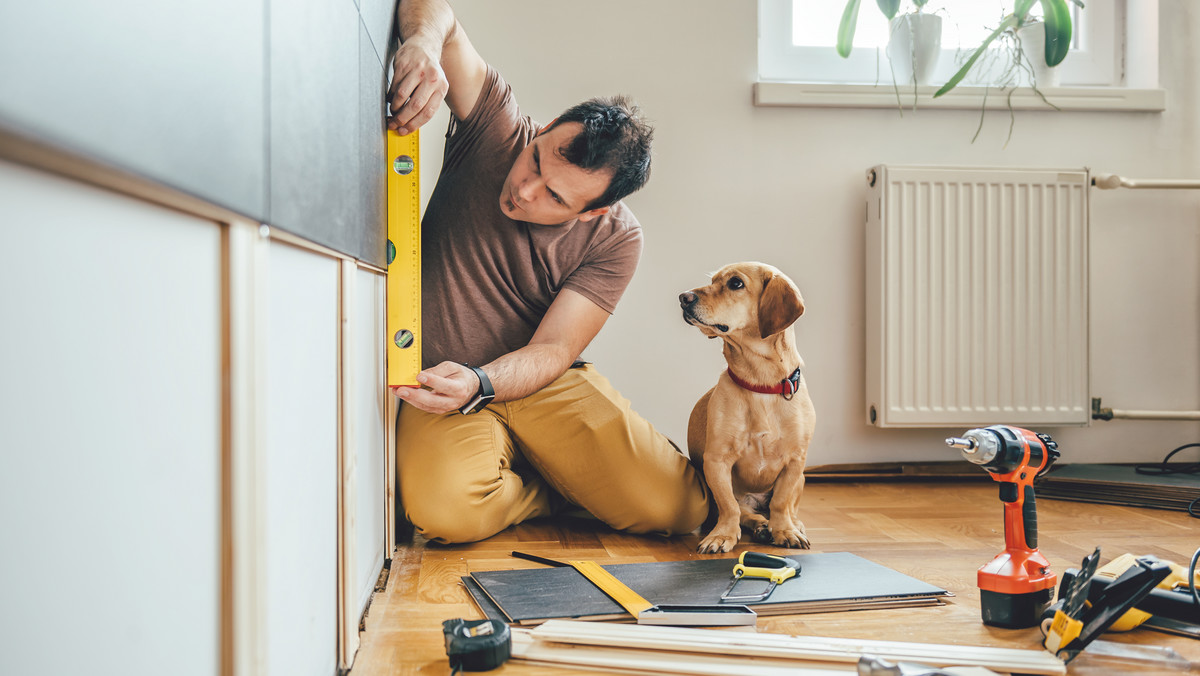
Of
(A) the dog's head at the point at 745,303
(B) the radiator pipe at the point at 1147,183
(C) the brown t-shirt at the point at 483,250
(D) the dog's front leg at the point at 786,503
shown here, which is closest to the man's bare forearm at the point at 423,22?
(C) the brown t-shirt at the point at 483,250

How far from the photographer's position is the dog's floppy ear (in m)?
1.58

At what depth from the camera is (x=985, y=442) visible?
1.07 m

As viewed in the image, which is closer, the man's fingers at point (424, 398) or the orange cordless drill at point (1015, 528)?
the orange cordless drill at point (1015, 528)

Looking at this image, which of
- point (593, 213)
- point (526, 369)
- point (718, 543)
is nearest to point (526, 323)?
A: point (526, 369)

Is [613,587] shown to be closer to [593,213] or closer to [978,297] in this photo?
[593,213]

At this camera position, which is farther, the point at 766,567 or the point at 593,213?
the point at 593,213

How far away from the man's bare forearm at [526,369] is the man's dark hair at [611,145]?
1.04ft

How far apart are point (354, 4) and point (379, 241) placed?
1.26 ft

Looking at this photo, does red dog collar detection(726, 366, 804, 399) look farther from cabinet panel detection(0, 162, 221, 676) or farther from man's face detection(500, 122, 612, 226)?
cabinet panel detection(0, 162, 221, 676)

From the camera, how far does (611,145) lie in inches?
59.8

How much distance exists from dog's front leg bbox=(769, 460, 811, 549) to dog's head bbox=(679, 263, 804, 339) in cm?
29

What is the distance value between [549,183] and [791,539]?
0.86m

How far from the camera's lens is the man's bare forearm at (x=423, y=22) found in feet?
4.26

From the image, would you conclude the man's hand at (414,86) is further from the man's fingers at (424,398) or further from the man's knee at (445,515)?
the man's knee at (445,515)
